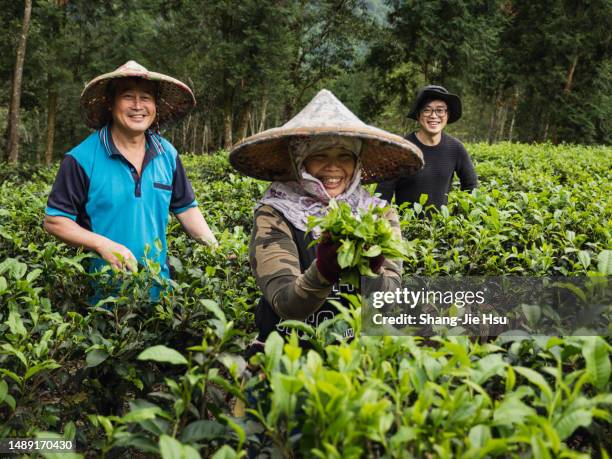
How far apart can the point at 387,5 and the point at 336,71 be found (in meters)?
4.56

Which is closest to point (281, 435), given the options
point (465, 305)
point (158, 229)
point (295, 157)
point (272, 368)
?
point (272, 368)

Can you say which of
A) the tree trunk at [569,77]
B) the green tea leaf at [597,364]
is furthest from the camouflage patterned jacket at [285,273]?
the tree trunk at [569,77]

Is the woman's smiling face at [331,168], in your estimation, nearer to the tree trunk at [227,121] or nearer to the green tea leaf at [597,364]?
the green tea leaf at [597,364]

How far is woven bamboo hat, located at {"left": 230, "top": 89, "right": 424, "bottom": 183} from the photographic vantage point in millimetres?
2000

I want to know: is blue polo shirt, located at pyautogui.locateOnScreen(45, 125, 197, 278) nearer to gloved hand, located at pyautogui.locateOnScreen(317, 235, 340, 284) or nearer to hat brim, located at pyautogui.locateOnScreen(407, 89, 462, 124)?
gloved hand, located at pyautogui.locateOnScreen(317, 235, 340, 284)

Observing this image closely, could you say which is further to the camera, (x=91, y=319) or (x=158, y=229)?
(x=158, y=229)

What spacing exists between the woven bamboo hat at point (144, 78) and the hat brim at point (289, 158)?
2.47 feet

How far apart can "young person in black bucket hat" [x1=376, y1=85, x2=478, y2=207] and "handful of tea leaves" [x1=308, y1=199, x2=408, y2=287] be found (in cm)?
301

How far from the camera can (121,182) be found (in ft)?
8.97

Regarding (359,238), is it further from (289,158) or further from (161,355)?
(289,158)

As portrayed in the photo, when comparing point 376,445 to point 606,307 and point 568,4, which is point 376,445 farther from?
point 568,4

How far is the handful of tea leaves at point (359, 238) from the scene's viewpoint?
Result: 4.43ft

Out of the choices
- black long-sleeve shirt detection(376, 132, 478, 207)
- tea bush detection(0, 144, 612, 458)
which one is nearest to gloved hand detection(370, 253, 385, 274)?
tea bush detection(0, 144, 612, 458)

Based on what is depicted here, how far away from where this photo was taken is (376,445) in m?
1.09
